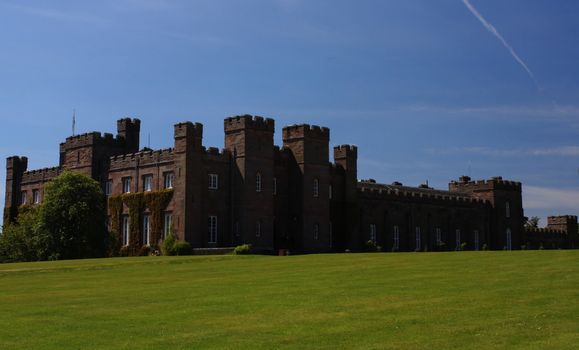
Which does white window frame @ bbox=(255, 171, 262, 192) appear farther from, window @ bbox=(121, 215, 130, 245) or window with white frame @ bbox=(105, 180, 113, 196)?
window with white frame @ bbox=(105, 180, 113, 196)

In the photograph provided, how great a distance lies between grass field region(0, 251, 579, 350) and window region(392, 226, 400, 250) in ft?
139

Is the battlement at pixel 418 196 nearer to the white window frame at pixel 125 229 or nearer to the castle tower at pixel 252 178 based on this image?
the castle tower at pixel 252 178

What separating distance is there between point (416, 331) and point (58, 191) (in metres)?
45.4

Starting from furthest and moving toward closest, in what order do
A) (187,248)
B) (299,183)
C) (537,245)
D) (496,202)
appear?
(537,245), (496,202), (299,183), (187,248)

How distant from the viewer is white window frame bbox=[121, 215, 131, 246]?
6028cm

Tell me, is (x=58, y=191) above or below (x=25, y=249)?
above

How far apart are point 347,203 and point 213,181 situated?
47.3ft

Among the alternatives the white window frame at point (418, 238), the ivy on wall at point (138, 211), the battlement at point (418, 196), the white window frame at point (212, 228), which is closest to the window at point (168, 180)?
the ivy on wall at point (138, 211)

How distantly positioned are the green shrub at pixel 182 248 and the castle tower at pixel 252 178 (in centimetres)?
467

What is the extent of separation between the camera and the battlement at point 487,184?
83.2 meters

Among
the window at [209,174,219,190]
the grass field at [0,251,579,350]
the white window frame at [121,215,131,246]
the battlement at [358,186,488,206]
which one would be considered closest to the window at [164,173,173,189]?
the window at [209,174,219,190]

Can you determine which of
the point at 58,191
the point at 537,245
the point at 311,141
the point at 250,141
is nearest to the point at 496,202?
the point at 537,245

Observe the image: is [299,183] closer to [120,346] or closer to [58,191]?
[58,191]

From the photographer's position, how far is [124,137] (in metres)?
67.2
